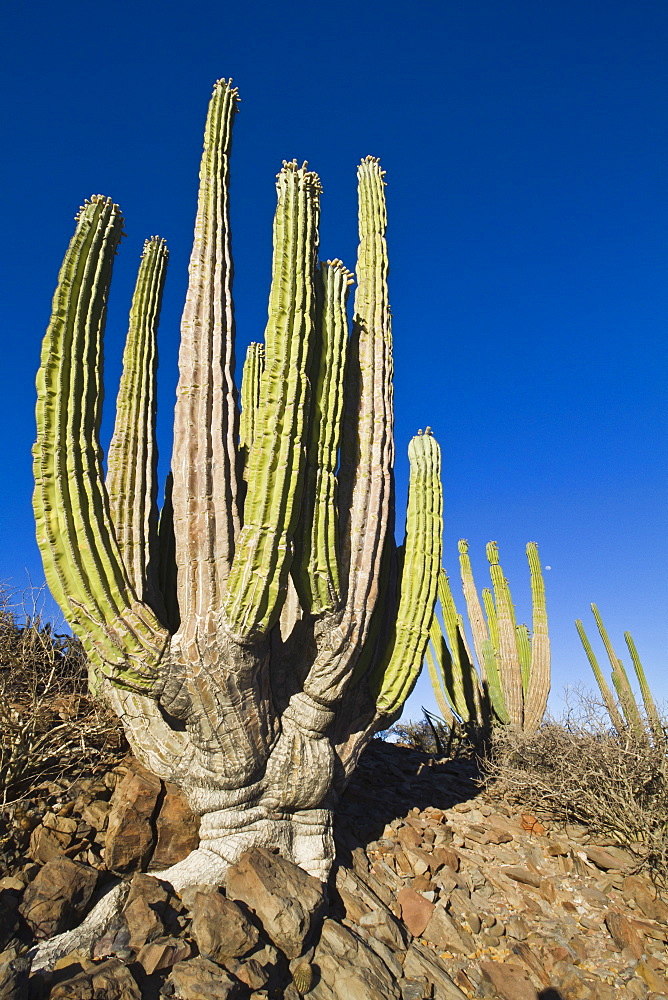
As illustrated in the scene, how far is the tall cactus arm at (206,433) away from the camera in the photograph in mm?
4402

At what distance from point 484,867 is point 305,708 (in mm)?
2388

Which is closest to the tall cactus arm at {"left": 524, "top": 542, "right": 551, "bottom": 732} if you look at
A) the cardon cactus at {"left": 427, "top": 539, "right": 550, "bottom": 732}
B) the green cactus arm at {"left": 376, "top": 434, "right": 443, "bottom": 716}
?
the cardon cactus at {"left": 427, "top": 539, "right": 550, "bottom": 732}

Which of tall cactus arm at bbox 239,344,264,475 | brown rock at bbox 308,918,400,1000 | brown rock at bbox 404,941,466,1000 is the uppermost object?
tall cactus arm at bbox 239,344,264,475

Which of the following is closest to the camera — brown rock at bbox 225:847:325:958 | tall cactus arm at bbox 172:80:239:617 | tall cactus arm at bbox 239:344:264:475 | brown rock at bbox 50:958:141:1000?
brown rock at bbox 50:958:141:1000

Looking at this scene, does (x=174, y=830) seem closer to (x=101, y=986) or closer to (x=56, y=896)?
(x=56, y=896)

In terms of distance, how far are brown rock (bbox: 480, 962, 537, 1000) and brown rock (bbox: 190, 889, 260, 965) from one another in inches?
67.5

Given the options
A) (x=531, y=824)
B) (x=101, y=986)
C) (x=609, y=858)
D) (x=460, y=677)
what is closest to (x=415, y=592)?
(x=531, y=824)

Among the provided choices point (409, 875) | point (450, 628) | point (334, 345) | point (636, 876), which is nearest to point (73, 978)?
point (409, 875)

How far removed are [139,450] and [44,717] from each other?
2.30 metres

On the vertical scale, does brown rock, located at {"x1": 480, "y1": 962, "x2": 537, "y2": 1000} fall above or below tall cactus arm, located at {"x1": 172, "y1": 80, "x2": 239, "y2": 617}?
below

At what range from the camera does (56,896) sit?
384 cm

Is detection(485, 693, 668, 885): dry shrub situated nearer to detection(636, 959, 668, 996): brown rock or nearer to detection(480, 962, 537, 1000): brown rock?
detection(636, 959, 668, 996): brown rock

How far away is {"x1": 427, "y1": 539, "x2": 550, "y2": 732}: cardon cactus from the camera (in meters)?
8.43

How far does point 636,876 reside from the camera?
569cm
